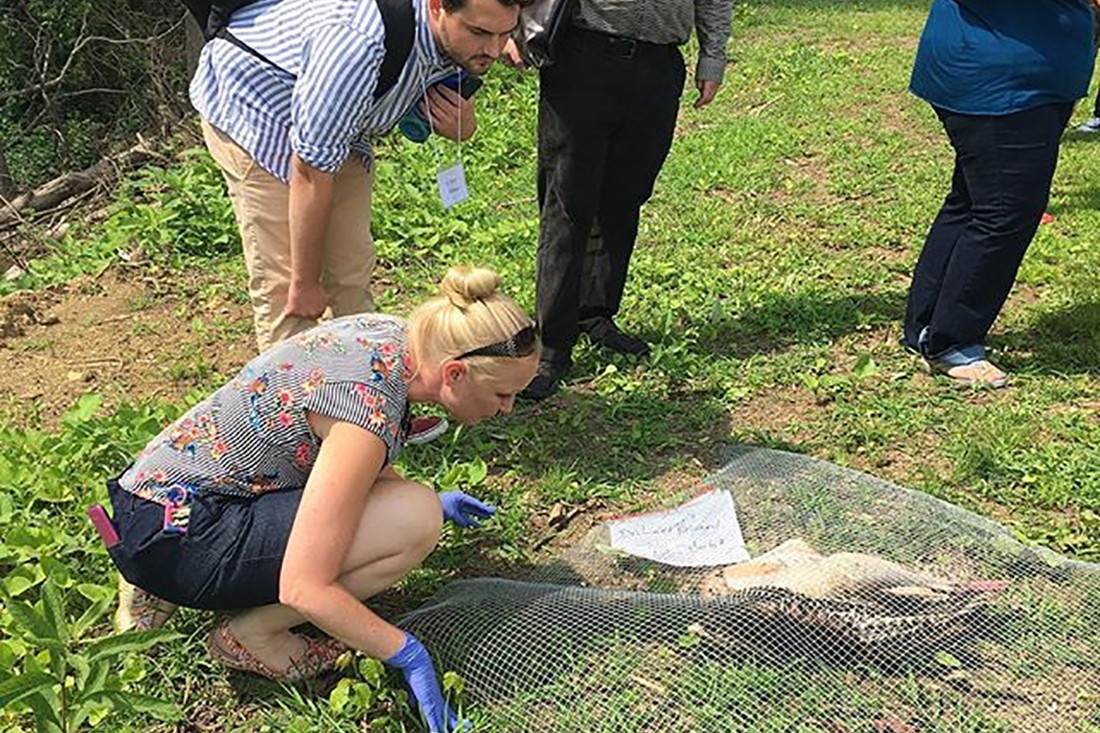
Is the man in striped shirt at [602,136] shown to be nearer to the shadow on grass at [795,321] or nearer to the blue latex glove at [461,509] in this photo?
the shadow on grass at [795,321]

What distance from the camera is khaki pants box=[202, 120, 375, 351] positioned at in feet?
9.29

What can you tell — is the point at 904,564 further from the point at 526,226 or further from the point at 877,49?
the point at 877,49

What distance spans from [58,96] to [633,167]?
8621 millimetres

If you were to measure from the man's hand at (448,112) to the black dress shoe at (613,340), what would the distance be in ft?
4.30

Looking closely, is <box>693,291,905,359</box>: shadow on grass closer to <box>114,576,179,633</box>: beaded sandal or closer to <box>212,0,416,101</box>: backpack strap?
<box>212,0,416,101</box>: backpack strap

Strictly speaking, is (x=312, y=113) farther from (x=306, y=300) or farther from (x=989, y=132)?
(x=989, y=132)

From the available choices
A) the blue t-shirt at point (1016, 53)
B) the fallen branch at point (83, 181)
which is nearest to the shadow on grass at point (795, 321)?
the blue t-shirt at point (1016, 53)

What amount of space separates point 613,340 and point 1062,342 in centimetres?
163

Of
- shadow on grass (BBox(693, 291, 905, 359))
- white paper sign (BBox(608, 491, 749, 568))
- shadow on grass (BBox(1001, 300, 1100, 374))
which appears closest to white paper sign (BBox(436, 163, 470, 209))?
white paper sign (BBox(608, 491, 749, 568))

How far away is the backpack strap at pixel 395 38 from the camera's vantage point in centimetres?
251

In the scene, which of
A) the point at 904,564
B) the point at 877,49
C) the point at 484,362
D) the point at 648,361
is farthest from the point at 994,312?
the point at 877,49

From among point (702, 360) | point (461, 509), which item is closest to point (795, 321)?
point (702, 360)

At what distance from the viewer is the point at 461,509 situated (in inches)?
110

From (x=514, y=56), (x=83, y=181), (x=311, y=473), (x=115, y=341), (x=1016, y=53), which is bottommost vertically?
(x=83, y=181)
